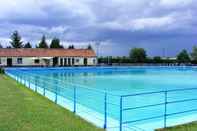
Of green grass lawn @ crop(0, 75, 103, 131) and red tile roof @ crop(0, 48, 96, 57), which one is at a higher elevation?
red tile roof @ crop(0, 48, 96, 57)

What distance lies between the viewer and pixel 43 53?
150 feet

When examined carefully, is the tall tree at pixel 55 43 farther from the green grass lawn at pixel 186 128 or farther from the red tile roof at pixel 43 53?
the green grass lawn at pixel 186 128

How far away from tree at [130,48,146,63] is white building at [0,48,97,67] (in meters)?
8.84

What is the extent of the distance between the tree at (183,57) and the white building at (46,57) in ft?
54.0

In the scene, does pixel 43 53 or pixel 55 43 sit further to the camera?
pixel 55 43

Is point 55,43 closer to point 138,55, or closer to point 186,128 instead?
point 138,55

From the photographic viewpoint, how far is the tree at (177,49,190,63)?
5396 cm

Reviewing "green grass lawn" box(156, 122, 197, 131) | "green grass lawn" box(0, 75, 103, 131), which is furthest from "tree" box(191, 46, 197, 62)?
"green grass lawn" box(156, 122, 197, 131)

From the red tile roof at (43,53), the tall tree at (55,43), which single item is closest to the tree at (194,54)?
the red tile roof at (43,53)

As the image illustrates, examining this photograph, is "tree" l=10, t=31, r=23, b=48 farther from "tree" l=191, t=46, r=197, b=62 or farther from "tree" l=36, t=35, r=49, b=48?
"tree" l=191, t=46, r=197, b=62

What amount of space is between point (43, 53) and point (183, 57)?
2505 centimetres

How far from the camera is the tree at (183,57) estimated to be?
177 ft

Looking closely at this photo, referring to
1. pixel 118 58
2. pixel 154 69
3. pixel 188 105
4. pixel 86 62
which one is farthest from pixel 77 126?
pixel 118 58

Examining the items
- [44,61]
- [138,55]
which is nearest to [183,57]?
[138,55]
